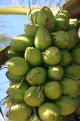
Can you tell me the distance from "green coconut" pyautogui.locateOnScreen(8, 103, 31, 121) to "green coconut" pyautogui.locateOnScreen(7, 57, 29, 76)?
0.15 meters

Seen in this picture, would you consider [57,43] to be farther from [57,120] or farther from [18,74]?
[57,120]

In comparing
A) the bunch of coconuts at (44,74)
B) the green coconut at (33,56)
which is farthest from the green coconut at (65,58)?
the green coconut at (33,56)

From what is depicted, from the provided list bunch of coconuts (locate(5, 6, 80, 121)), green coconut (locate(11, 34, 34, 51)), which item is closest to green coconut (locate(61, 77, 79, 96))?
bunch of coconuts (locate(5, 6, 80, 121))

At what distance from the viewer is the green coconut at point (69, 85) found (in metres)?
1.82

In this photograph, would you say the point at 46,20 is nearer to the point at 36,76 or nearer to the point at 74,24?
the point at 74,24

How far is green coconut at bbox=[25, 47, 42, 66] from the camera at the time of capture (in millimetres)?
1861

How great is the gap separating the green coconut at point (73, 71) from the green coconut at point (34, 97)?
0.16 m

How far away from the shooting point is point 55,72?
71.4 inches

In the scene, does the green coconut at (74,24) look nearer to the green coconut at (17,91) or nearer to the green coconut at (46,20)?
the green coconut at (46,20)

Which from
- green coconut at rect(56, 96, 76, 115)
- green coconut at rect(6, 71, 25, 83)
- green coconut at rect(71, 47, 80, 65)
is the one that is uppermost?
green coconut at rect(71, 47, 80, 65)

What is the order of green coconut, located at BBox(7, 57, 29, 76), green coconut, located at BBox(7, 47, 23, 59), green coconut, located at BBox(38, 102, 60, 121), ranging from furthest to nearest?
1. green coconut, located at BBox(7, 47, 23, 59)
2. green coconut, located at BBox(7, 57, 29, 76)
3. green coconut, located at BBox(38, 102, 60, 121)

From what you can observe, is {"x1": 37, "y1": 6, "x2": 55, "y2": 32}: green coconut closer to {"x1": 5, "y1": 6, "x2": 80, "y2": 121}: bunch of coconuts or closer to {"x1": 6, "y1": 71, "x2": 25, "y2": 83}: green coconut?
{"x1": 5, "y1": 6, "x2": 80, "y2": 121}: bunch of coconuts

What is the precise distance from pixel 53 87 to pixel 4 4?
1421mm

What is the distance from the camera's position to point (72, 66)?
74.2 inches
